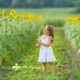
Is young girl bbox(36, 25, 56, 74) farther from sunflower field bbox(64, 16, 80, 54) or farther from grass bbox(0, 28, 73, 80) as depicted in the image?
sunflower field bbox(64, 16, 80, 54)

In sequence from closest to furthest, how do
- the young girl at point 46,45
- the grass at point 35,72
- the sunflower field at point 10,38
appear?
the grass at point 35,72 < the young girl at point 46,45 < the sunflower field at point 10,38

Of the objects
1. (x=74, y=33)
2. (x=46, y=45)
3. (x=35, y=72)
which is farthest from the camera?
(x=74, y=33)

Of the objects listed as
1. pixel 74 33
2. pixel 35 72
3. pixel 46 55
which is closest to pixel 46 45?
pixel 46 55

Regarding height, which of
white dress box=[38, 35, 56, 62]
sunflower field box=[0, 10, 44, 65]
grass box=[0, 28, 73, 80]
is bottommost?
grass box=[0, 28, 73, 80]

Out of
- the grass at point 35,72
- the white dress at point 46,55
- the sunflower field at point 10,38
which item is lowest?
the grass at point 35,72

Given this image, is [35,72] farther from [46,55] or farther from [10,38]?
[10,38]

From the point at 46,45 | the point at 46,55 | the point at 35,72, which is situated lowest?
the point at 35,72

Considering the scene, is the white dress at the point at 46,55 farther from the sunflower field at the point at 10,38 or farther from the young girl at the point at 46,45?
the sunflower field at the point at 10,38

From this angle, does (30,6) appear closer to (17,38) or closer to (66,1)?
(66,1)

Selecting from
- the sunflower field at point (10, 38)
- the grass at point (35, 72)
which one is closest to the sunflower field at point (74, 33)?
the grass at point (35, 72)

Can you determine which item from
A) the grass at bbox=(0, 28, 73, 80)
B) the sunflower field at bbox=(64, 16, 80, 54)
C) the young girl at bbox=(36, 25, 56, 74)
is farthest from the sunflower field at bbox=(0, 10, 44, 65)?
the sunflower field at bbox=(64, 16, 80, 54)

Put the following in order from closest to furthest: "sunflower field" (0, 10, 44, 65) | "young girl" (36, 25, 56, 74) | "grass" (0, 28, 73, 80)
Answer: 1. "grass" (0, 28, 73, 80)
2. "young girl" (36, 25, 56, 74)
3. "sunflower field" (0, 10, 44, 65)

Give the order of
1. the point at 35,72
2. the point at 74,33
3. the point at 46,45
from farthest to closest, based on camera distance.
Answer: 1. the point at 74,33
2. the point at 35,72
3. the point at 46,45

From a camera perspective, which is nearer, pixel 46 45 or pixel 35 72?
pixel 46 45
